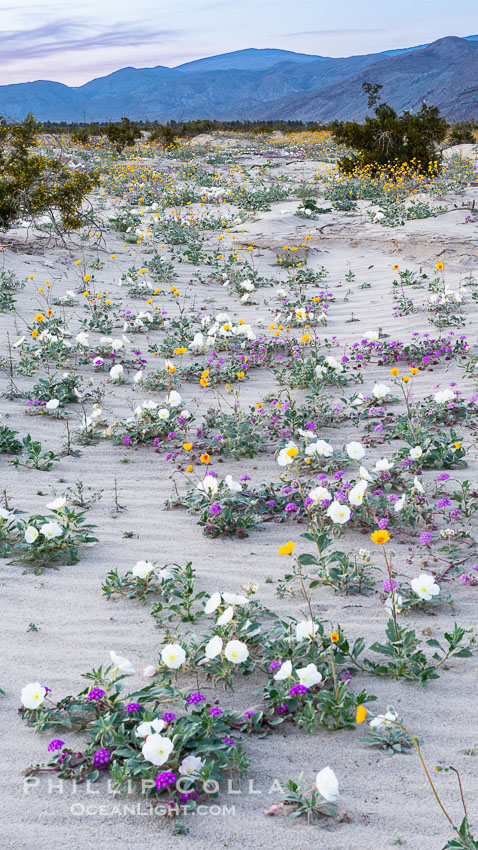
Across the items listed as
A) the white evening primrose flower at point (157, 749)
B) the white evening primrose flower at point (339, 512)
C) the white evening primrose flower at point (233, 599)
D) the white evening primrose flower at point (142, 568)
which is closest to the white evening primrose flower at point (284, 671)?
the white evening primrose flower at point (233, 599)

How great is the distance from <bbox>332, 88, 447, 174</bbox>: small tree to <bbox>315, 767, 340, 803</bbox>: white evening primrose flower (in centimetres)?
1607

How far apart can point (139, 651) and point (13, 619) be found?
67cm

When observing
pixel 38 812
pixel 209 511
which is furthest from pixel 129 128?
pixel 38 812

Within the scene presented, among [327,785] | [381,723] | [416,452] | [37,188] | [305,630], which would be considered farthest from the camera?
[37,188]

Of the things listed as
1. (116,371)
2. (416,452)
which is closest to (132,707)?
(416,452)

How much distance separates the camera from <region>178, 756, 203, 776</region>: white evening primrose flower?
2.26 meters

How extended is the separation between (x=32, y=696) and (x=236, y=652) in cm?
79

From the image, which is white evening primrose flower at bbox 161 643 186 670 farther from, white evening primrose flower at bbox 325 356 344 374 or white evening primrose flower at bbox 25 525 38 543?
white evening primrose flower at bbox 325 356 344 374

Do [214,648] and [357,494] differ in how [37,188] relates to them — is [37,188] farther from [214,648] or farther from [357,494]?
[214,648]

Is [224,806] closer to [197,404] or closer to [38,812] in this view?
[38,812]

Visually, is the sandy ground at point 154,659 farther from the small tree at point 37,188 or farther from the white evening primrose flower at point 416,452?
the small tree at point 37,188

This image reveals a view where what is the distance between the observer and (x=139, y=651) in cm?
Result: 300

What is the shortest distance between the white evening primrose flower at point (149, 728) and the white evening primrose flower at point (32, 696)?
0.42 metres

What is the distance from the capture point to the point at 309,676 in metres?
2.58
